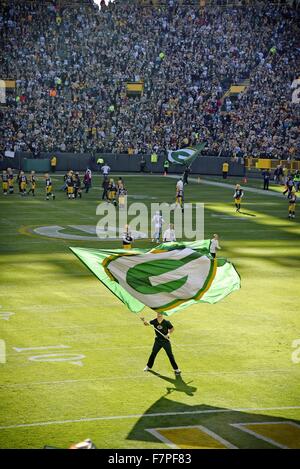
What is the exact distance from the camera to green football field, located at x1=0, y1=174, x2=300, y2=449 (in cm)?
1441

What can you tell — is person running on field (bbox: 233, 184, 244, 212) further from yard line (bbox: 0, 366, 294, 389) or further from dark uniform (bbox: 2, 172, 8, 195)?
yard line (bbox: 0, 366, 294, 389)

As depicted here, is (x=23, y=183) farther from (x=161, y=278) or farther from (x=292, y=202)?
(x=161, y=278)

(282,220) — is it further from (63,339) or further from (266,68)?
(266,68)

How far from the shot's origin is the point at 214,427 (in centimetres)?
1462

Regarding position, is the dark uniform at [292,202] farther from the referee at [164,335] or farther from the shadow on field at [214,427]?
the shadow on field at [214,427]

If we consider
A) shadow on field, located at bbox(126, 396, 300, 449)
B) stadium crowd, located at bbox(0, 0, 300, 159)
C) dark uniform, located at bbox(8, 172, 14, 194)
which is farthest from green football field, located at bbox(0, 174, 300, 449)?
stadium crowd, located at bbox(0, 0, 300, 159)

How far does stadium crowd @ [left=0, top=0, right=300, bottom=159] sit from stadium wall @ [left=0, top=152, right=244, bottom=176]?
43.9 inches

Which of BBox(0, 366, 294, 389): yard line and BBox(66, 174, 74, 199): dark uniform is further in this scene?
BBox(66, 174, 74, 199): dark uniform

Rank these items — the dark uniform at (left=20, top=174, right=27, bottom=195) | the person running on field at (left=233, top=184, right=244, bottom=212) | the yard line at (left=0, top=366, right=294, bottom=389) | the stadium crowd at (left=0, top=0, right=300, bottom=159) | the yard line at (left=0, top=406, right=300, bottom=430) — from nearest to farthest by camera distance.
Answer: the yard line at (left=0, top=406, right=300, bottom=430) < the yard line at (left=0, top=366, right=294, bottom=389) < the person running on field at (left=233, top=184, right=244, bottom=212) < the dark uniform at (left=20, top=174, right=27, bottom=195) < the stadium crowd at (left=0, top=0, right=300, bottom=159)

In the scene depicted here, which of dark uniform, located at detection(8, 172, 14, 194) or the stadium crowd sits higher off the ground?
the stadium crowd

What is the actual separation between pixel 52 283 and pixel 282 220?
2008 cm

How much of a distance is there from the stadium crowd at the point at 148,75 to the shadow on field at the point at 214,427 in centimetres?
5580

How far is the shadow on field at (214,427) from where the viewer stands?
13.9 meters

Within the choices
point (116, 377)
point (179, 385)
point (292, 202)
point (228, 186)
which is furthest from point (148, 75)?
point (179, 385)
